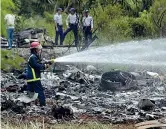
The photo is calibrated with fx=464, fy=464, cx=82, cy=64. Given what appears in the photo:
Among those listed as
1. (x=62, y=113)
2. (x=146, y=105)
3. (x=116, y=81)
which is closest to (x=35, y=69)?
(x=62, y=113)

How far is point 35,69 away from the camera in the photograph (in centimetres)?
1125

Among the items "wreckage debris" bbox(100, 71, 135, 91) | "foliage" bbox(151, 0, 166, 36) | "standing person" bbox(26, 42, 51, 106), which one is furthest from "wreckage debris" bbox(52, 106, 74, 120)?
"foliage" bbox(151, 0, 166, 36)

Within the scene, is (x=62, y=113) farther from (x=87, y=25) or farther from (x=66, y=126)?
(x=87, y=25)

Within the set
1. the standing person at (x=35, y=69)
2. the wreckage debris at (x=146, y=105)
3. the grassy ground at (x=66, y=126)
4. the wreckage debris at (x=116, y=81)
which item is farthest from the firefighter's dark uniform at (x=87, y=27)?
the grassy ground at (x=66, y=126)

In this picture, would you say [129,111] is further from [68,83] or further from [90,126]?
[68,83]

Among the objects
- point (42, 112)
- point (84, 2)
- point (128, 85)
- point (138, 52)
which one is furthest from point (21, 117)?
point (84, 2)

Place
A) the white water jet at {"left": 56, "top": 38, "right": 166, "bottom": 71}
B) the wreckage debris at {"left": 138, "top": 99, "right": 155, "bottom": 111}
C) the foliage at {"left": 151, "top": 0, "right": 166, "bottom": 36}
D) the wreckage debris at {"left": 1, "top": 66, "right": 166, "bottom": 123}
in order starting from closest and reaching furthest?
1. the wreckage debris at {"left": 1, "top": 66, "right": 166, "bottom": 123}
2. the wreckage debris at {"left": 138, "top": 99, "right": 155, "bottom": 111}
3. the white water jet at {"left": 56, "top": 38, "right": 166, "bottom": 71}
4. the foliage at {"left": 151, "top": 0, "right": 166, "bottom": 36}

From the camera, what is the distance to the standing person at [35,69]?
36.6ft

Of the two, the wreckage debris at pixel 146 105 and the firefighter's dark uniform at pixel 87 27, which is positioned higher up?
the firefighter's dark uniform at pixel 87 27

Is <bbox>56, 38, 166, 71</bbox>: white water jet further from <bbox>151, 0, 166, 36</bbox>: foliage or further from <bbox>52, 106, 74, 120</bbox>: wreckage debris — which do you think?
<bbox>52, 106, 74, 120</bbox>: wreckage debris

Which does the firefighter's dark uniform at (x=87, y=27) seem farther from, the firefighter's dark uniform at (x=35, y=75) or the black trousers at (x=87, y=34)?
the firefighter's dark uniform at (x=35, y=75)

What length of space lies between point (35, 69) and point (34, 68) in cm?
4

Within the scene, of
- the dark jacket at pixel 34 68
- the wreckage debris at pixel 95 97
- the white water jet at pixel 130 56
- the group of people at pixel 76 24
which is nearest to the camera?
the wreckage debris at pixel 95 97

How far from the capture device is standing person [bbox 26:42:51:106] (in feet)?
36.6
